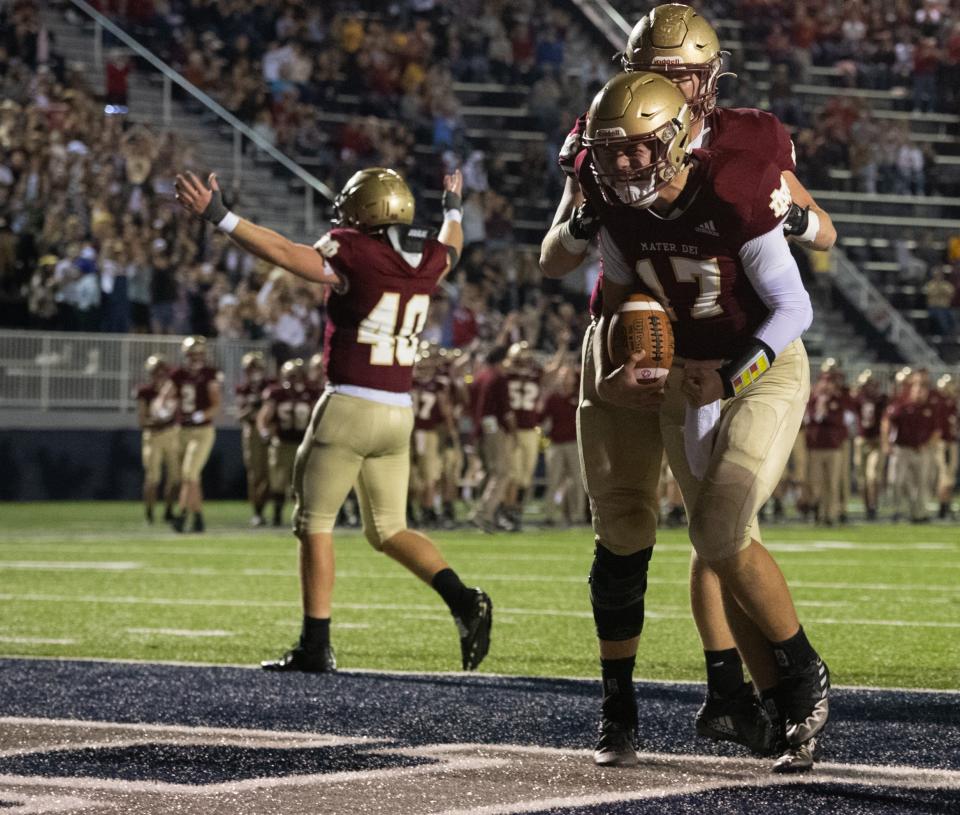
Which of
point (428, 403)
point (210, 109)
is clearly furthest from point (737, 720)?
point (210, 109)

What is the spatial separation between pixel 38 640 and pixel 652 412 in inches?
165

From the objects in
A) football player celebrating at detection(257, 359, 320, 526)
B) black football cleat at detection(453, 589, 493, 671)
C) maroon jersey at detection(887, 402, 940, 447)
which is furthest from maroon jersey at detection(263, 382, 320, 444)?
black football cleat at detection(453, 589, 493, 671)

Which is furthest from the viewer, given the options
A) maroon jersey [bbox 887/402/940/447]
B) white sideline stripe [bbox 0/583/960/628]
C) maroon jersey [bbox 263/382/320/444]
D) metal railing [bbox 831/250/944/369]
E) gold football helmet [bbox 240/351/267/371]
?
metal railing [bbox 831/250/944/369]

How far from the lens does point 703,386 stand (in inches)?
186

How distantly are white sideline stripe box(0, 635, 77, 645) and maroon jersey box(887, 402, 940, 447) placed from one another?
13637mm

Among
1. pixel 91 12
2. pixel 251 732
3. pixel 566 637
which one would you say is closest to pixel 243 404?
Answer: pixel 91 12

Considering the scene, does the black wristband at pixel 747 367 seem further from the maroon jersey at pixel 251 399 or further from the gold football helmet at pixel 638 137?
the maroon jersey at pixel 251 399

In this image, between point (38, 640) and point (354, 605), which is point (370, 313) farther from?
point (354, 605)

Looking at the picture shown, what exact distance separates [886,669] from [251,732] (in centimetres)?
283

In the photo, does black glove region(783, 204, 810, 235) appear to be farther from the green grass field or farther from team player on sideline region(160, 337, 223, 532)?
team player on sideline region(160, 337, 223, 532)

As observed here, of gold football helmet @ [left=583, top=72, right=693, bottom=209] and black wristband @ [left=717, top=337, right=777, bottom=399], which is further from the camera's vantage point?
black wristband @ [left=717, top=337, right=777, bottom=399]

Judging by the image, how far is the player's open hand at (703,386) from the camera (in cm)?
471

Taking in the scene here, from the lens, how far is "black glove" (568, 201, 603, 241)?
4824 mm

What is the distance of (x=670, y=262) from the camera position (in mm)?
4770
